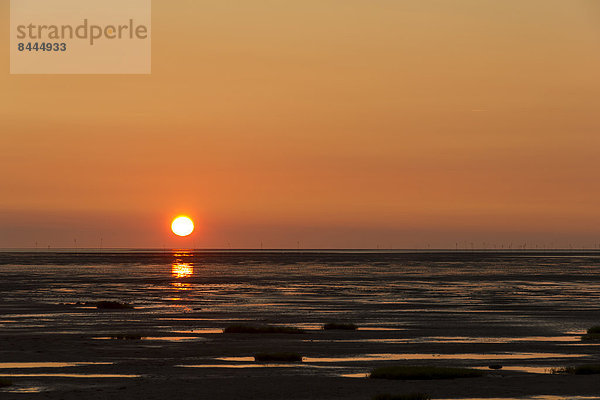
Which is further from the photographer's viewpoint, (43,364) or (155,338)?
(155,338)

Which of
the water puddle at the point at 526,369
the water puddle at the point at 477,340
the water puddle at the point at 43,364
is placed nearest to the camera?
the water puddle at the point at 526,369

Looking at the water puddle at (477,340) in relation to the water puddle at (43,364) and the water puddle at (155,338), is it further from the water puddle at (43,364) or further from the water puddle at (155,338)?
the water puddle at (43,364)

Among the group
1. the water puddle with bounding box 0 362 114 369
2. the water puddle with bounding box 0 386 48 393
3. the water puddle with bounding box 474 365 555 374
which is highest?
the water puddle with bounding box 0 362 114 369

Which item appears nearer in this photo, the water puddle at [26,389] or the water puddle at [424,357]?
the water puddle at [26,389]

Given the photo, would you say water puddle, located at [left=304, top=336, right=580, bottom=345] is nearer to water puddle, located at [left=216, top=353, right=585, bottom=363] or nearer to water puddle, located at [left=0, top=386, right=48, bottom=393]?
water puddle, located at [left=216, top=353, right=585, bottom=363]

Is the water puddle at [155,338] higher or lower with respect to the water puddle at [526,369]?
higher

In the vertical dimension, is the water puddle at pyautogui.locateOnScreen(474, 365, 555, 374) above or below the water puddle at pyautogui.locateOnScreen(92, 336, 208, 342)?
below

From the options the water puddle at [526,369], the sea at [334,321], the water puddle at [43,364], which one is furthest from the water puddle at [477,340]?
the water puddle at [43,364]

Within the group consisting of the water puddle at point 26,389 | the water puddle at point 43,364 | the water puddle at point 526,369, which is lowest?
the water puddle at point 526,369

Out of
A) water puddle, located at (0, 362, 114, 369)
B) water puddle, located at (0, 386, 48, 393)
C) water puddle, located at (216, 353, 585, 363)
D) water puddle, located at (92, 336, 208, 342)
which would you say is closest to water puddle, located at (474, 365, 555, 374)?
water puddle, located at (216, 353, 585, 363)

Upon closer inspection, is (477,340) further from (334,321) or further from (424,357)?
(334,321)

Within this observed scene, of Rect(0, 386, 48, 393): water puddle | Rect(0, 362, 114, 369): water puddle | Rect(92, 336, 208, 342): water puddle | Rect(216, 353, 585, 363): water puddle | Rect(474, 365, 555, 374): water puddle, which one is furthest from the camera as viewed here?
Rect(92, 336, 208, 342): water puddle

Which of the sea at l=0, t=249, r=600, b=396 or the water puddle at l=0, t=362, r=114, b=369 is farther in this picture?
the sea at l=0, t=249, r=600, b=396

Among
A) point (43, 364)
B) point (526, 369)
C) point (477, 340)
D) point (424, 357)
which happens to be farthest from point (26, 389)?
point (477, 340)
